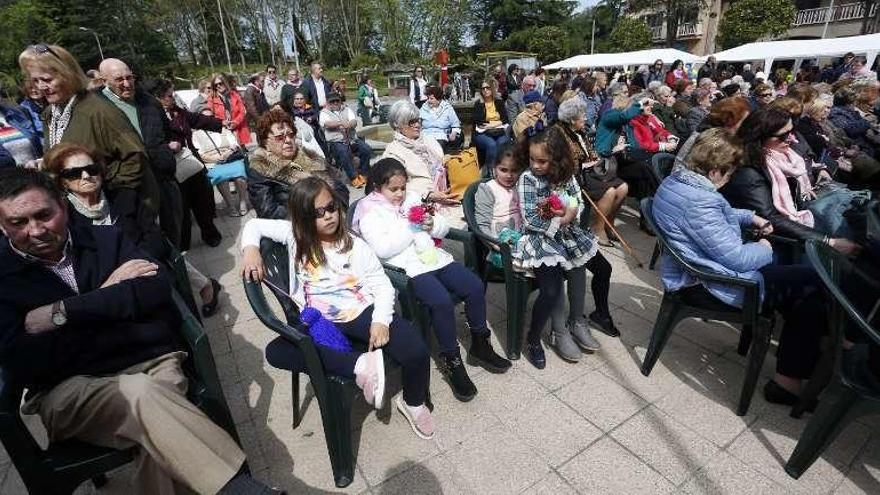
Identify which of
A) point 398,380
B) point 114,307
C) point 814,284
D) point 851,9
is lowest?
point 398,380

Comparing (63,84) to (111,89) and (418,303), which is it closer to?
(111,89)

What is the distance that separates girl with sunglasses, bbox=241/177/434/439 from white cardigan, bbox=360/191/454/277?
335 mm

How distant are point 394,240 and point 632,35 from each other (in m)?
44.1

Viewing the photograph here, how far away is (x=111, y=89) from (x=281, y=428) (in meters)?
2.92

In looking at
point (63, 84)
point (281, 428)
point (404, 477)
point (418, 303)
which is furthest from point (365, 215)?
point (63, 84)

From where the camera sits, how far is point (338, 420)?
2.08m

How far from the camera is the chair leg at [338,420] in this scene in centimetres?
207

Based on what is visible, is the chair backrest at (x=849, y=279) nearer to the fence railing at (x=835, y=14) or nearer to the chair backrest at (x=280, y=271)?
the chair backrest at (x=280, y=271)

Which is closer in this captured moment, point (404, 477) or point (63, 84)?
point (404, 477)

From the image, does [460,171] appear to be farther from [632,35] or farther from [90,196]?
[632,35]

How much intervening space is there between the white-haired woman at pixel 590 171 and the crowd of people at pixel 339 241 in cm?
3

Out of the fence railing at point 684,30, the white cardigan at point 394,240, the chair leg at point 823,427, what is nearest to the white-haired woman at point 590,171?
the white cardigan at point 394,240

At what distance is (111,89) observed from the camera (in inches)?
136

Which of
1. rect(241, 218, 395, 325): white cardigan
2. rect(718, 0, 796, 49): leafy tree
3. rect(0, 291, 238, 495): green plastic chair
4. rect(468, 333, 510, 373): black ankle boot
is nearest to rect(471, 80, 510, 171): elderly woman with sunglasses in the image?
rect(468, 333, 510, 373): black ankle boot
